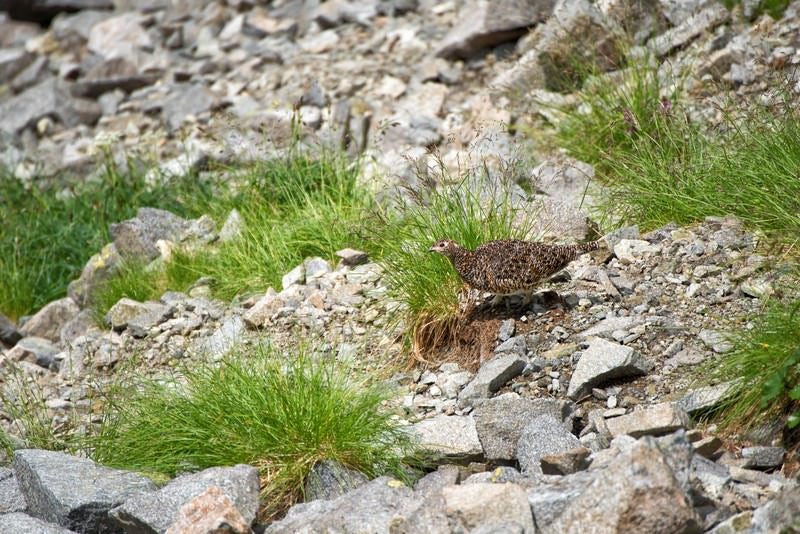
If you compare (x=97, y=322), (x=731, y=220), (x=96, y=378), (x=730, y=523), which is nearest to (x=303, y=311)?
(x=96, y=378)

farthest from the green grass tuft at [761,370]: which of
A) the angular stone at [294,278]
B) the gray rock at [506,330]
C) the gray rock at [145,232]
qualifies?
the gray rock at [145,232]

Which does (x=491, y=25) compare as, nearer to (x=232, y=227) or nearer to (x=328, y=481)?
(x=232, y=227)

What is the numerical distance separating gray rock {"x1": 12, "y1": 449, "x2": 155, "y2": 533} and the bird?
85.8 inches

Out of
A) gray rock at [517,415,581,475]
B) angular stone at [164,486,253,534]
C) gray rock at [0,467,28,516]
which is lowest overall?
gray rock at [0,467,28,516]

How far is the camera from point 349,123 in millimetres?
10844

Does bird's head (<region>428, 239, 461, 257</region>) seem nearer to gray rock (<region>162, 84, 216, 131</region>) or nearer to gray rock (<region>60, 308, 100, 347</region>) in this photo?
gray rock (<region>60, 308, 100, 347</region>)

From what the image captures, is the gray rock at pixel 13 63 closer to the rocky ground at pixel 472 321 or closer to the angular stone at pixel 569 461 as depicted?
the rocky ground at pixel 472 321

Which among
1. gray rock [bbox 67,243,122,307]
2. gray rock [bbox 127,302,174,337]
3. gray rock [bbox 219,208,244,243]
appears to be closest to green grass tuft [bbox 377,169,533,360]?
gray rock [bbox 219,208,244,243]

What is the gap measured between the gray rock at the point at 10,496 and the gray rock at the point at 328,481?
5.34 ft

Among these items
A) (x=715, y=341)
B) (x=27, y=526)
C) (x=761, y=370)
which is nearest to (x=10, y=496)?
(x=27, y=526)

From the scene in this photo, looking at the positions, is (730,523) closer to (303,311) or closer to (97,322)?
(303,311)

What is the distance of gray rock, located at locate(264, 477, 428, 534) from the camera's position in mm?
4887

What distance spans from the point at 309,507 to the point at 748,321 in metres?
2.50

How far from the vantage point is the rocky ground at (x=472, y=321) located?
15.6ft
